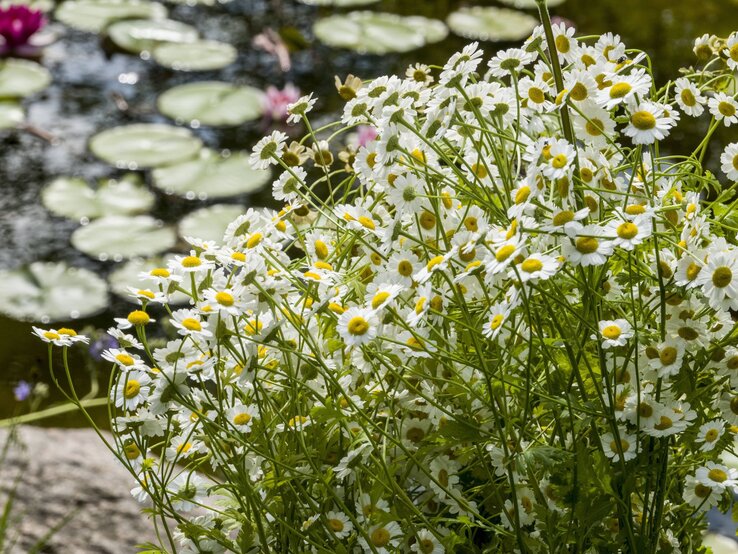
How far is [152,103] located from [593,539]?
2.33 meters

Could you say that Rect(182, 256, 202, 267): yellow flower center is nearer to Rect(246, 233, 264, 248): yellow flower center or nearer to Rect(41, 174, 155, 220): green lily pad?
Rect(246, 233, 264, 248): yellow flower center

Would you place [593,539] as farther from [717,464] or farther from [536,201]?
[536,201]

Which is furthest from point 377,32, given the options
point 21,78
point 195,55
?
point 21,78

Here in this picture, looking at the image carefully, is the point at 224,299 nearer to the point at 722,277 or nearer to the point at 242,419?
the point at 242,419

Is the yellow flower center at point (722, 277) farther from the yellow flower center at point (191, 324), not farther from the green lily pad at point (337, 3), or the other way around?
the green lily pad at point (337, 3)

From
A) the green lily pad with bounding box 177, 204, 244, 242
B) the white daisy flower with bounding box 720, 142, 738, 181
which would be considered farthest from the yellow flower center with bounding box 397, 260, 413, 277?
the green lily pad with bounding box 177, 204, 244, 242

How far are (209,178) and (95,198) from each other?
0.26 meters

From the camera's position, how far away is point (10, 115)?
2.63 meters

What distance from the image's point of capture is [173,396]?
604mm

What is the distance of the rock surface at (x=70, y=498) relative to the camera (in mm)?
1388

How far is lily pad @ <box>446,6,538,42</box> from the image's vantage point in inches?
120

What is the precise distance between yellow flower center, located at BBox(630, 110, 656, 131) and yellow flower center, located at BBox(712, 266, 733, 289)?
9 cm

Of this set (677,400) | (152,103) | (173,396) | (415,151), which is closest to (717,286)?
(677,400)

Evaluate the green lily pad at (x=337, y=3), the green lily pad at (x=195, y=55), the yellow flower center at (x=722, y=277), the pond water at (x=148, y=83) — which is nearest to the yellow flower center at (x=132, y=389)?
the yellow flower center at (x=722, y=277)
